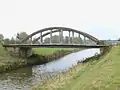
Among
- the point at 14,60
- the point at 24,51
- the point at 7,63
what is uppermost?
the point at 24,51

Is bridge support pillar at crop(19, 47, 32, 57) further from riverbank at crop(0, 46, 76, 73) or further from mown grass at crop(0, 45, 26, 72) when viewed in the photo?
mown grass at crop(0, 45, 26, 72)

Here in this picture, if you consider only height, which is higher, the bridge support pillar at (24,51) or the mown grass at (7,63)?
the bridge support pillar at (24,51)

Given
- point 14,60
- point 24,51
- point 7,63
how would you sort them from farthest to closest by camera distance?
point 24,51 < point 14,60 < point 7,63

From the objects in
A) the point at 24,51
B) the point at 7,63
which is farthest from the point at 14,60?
the point at 24,51

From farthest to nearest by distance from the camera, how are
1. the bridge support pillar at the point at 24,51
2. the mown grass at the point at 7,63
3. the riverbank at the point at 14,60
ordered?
the bridge support pillar at the point at 24,51 < the riverbank at the point at 14,60 < the mown grass at the point at 7,63

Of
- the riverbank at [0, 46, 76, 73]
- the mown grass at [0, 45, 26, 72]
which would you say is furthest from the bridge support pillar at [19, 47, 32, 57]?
the mown grass at [0, 45, 26, 72]

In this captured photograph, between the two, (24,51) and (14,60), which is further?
(24,51)

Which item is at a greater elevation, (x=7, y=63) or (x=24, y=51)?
(x=24, y=51)

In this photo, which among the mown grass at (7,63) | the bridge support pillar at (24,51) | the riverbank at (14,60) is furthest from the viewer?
the bridge support pillar at (24,51)

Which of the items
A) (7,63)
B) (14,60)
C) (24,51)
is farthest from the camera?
(24,51)

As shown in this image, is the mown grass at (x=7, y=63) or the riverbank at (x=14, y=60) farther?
the riverbank at (x=14, y=60)

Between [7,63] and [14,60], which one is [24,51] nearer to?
[14,60]

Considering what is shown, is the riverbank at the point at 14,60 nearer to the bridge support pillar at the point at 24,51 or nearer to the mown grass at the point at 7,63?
the mown grass at the point at 7,63

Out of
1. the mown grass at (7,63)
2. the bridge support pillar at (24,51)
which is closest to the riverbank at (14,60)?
the mown grass at (7,63)
